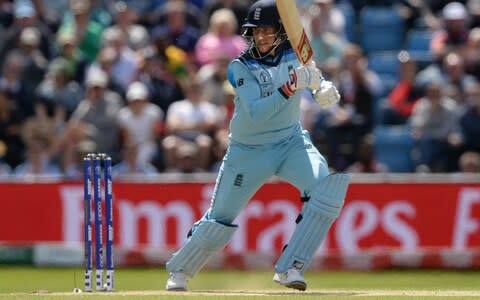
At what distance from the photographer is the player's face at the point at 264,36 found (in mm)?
8281

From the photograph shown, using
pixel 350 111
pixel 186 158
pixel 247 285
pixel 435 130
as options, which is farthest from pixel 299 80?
pixel 350 111

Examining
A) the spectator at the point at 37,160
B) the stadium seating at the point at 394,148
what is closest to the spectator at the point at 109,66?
the spectator at the point at 37,160

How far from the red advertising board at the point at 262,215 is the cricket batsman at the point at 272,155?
3.98m

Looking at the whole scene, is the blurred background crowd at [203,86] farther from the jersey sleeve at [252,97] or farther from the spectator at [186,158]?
the jersey sleeve at [252,97]

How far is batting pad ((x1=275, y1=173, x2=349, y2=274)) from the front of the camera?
8.18 m

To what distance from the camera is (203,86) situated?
45.8 ft

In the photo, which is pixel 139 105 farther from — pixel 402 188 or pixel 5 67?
pixel 402 188

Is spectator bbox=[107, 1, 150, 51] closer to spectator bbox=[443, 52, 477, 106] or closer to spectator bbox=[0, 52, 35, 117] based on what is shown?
spectator bbox=[0, 52, 35, 117]

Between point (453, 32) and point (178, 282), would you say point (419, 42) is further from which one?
point (178, 282)

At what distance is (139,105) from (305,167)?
18.7 feet

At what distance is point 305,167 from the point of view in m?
8.29

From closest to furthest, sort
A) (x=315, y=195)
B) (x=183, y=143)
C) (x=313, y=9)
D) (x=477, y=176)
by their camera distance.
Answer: (x=315, y=195), (x=477, y=176), (x=183, y=143), (x=313, y=9)

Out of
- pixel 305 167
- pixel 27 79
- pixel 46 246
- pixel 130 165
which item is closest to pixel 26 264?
pixel 46 246

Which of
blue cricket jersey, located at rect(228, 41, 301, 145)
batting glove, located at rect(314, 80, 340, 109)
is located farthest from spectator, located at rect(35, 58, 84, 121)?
batting glove, located at rect(314, 80, 340, 109)
